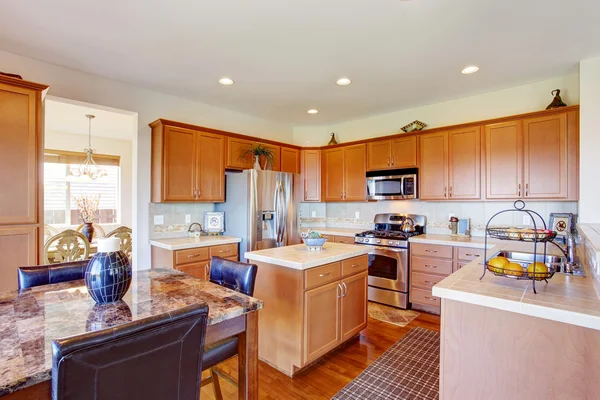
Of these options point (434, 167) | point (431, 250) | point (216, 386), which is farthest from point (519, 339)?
point (434, 167)

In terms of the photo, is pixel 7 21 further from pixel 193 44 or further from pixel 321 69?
pixel 321 69

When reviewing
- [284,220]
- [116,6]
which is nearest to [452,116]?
[284,220]

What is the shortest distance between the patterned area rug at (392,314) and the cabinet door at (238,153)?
2.55 metres

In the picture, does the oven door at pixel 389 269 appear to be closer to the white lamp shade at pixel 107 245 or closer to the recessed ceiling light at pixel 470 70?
the recessed ceiling light at pixel 470 70

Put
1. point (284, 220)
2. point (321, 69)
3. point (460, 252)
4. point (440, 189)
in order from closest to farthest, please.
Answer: point (321, 69), point (460, 252), point (440, 189), point (284, 220)

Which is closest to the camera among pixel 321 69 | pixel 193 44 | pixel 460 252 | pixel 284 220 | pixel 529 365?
pixel 529 365

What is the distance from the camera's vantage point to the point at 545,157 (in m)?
3.13

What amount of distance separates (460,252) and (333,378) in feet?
6.81

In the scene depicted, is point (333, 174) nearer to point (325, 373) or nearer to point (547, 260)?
point (325, 373)

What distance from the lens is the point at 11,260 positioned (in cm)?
227

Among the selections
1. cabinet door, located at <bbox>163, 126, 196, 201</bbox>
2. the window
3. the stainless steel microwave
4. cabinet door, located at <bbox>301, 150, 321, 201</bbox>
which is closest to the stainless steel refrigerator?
cabinet door, located at <bbox>163, 126, 196, 201</bbox>

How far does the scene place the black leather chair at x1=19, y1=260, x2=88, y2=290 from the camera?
1.69 metres

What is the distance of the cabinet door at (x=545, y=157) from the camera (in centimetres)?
303

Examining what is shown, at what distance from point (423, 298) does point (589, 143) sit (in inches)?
89.0
